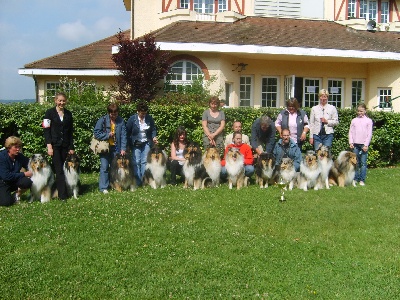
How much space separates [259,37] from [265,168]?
876 centimetres

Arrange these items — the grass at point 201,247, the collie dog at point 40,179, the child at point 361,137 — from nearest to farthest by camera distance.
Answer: the grass at point 201,247 → the collie dog at point 40,179 → the child at point 361,137

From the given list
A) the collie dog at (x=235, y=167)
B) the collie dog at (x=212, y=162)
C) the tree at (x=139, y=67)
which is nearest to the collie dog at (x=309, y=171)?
the collie dog at (x=235, y=167)

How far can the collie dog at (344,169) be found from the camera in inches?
423

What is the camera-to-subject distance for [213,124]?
420 inches

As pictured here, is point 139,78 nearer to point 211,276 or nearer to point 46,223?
Answer: point 46,223

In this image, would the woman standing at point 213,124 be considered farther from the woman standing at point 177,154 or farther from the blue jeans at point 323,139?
the blue jeans at point 323,139

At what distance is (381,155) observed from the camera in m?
14.8

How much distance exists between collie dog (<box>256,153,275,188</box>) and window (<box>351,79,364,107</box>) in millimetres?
11657

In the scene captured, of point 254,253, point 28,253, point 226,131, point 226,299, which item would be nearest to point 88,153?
point 226,131

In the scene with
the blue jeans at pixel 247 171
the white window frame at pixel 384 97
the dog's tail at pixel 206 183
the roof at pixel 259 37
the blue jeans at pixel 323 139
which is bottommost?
the dog's tail at pixel 206 183

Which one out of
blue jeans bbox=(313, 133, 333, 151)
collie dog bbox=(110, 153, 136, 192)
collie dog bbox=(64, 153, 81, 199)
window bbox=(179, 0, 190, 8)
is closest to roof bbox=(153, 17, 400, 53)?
window bbox=(179, 0, 190, 8)

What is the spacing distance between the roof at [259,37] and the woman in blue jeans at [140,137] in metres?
6.81

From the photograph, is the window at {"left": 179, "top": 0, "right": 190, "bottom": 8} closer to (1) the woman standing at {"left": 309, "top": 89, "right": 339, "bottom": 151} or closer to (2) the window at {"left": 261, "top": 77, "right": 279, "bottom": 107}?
(2) the window at {"left": 261, "top": 77, "right": 279, "bottom": 107}

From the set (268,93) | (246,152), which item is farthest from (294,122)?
(268,93)
